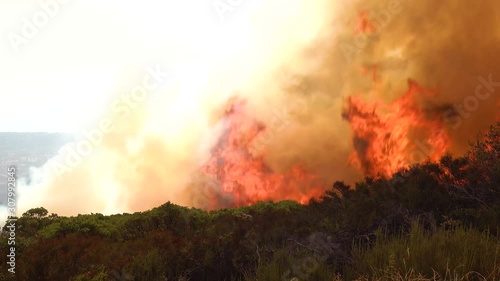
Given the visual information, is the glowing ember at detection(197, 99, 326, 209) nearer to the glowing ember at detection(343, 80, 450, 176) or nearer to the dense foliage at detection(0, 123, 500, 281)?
the glowing ember at detection(343, 80, 450, 176)

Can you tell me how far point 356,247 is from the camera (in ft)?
22.2

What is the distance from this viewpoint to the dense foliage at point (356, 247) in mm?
5410

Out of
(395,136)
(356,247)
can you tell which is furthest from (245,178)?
(356,247)

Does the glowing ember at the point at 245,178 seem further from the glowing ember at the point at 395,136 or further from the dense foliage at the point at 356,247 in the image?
the dense foliage at the point at 356,247

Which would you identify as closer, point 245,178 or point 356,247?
point 356,247

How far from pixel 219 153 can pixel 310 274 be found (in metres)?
41.3

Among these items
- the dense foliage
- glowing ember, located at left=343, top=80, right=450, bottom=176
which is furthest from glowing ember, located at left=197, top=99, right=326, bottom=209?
the dense foliage

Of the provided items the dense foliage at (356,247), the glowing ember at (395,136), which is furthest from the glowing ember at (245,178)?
the dense foliage at (356,247)

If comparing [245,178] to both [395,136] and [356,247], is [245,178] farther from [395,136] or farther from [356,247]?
[356,247]

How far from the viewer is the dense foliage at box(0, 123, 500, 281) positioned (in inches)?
213

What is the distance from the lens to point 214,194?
44938 millimetres

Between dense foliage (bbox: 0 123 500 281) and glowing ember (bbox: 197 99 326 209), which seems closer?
dense foliage (bbox: 0 123 500 281)

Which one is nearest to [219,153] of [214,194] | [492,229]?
[214,194]

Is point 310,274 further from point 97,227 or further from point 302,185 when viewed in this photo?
point 302,185
